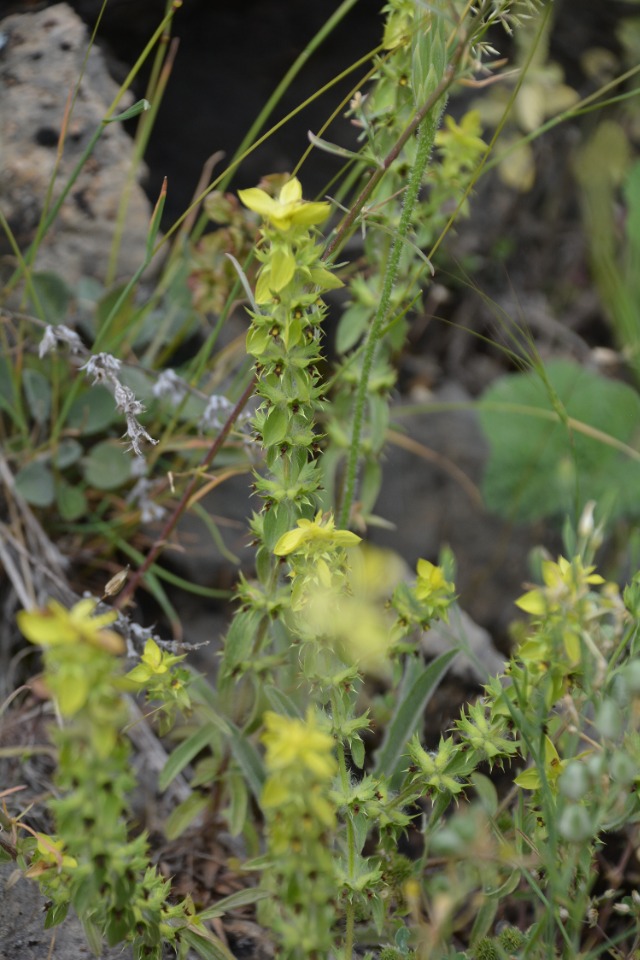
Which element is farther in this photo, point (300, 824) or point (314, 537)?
point (314, 537)

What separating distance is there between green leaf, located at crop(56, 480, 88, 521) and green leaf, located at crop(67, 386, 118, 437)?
0.11m

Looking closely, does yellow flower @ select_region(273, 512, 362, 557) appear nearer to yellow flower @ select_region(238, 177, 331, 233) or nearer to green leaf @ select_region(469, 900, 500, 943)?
yellow flower @ select_region(238, 177, 331, 233)

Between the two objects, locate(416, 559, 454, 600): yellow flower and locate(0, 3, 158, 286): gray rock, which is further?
locate(0, 3, 158, 286): gray rock

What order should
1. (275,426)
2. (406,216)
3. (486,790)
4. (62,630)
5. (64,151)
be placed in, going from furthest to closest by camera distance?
(64,151) < (486,790) < (406,216) < (275,426) < (62,630)

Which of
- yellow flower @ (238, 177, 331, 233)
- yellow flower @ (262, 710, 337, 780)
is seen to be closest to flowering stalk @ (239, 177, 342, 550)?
yellow flower @ (238, 177, 331, 233)

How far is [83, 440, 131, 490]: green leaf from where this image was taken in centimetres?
166

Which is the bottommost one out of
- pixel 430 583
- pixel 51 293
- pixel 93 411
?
pixel 93 411

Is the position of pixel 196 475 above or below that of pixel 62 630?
below

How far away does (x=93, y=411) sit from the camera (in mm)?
1703

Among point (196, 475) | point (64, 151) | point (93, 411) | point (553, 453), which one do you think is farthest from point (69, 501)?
point (553, 453)

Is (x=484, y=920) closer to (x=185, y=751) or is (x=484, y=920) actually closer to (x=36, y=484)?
(x=185, y=751)

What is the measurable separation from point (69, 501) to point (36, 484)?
0.24 feet

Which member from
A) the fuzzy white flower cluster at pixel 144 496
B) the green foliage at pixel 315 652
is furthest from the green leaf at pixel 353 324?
the fuzzy white flower cluster at pixel 144 496

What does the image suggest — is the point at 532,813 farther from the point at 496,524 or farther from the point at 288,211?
the point at 496,524
